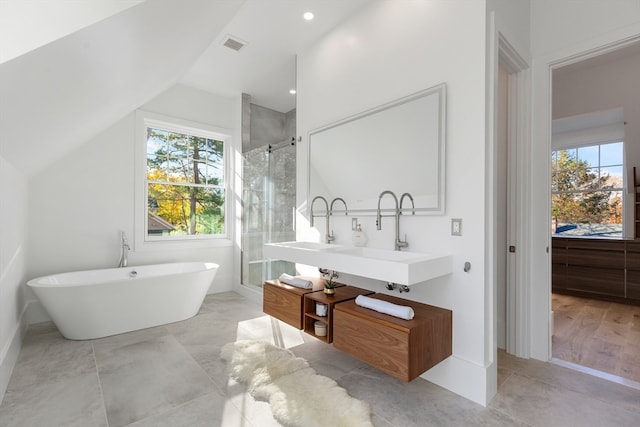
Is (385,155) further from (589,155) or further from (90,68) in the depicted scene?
(589,155)

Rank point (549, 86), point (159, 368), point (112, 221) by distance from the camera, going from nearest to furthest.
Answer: point (159, 368) → point (549, 86) → point (112, 221)

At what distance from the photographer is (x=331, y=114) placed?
292 centimetres

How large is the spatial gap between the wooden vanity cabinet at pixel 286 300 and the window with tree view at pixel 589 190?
401 cm

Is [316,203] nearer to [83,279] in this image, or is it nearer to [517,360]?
[517,360]

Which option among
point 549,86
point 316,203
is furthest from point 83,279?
point 549,86

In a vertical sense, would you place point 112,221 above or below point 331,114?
below

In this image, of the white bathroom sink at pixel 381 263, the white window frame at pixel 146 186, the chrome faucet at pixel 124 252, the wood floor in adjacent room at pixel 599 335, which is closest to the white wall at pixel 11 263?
the chrome faucet at pixel 124 252

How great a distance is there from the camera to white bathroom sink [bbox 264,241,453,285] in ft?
5.52

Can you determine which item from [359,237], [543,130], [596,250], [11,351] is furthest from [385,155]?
[596,250]

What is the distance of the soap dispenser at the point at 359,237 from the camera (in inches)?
101

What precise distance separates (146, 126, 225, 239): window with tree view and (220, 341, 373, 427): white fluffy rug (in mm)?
2242

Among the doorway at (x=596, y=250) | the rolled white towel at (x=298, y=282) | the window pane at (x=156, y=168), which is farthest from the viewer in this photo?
the window pane at (x=156, y=168)

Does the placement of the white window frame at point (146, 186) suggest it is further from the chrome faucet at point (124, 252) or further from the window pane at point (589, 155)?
the window pane at point (589, 155)

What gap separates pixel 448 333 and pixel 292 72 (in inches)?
129
